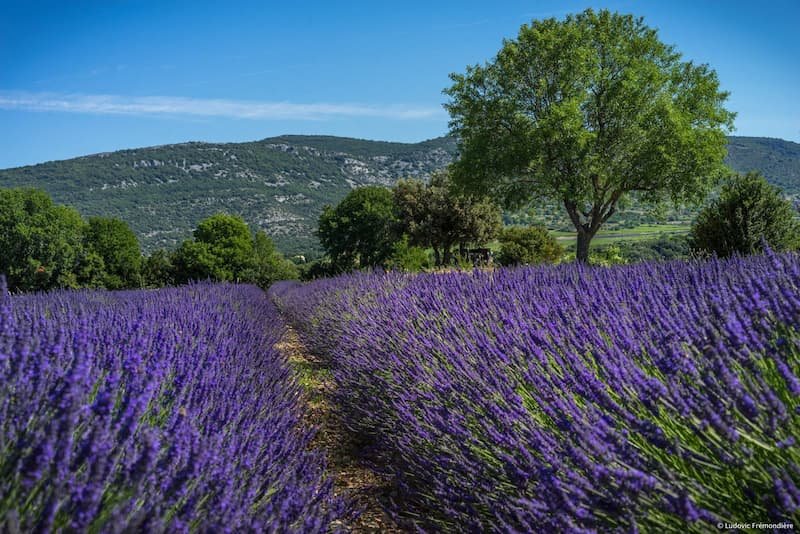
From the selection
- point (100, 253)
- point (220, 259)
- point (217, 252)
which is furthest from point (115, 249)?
point (217, 252)

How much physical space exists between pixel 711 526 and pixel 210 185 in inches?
5463

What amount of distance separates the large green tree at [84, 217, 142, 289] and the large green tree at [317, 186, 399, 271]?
12.8 meters

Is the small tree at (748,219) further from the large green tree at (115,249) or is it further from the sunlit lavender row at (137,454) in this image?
the large green tree at (115,249)

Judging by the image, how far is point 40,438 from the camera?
109cm

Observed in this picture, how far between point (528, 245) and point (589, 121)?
28.8ft

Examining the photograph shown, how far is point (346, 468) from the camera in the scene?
329cm

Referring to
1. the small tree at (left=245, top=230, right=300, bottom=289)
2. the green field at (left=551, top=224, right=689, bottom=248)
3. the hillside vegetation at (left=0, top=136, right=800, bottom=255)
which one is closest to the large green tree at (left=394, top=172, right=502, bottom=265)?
the green field at (left=551, top=224, right=689, bottom=248)

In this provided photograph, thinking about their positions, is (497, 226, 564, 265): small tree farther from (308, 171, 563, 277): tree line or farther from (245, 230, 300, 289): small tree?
(245, 230, 300, 289): small tree

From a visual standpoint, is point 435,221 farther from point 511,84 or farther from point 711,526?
point 711,526

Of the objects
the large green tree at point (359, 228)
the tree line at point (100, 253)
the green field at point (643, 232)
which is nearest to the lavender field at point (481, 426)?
the green field at point (643, 232)

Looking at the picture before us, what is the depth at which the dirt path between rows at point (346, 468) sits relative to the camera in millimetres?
2487

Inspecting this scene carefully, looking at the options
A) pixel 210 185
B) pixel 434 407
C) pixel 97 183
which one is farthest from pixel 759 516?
pixel 97 183

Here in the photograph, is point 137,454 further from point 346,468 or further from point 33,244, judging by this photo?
point 33,244

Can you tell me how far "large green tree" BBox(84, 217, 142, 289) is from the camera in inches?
1430
